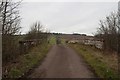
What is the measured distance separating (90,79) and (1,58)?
27.0ft

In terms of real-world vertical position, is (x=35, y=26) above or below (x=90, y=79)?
above

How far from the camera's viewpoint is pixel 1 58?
18.7 m

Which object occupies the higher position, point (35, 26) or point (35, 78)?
point (35, 26)

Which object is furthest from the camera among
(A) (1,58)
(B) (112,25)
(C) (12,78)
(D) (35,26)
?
(D) (35,26)

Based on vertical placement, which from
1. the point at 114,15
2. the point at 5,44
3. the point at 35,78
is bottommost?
the point at 35,78

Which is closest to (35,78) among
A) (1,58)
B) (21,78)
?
(21,78)

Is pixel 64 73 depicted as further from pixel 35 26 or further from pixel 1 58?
pixel 35 26

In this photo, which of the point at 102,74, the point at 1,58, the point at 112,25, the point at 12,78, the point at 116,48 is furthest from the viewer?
the point at 112,25

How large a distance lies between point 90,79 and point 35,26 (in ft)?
135

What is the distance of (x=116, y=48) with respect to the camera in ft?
98.4

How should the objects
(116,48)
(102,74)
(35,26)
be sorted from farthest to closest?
1. (35,26)
2. (116,48)
3. (102,74)

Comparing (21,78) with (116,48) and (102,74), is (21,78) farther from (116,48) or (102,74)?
(116,48)

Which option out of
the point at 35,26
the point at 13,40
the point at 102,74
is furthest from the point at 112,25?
the point at 102,74

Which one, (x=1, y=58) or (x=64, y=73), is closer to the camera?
(x=64, y=73)
